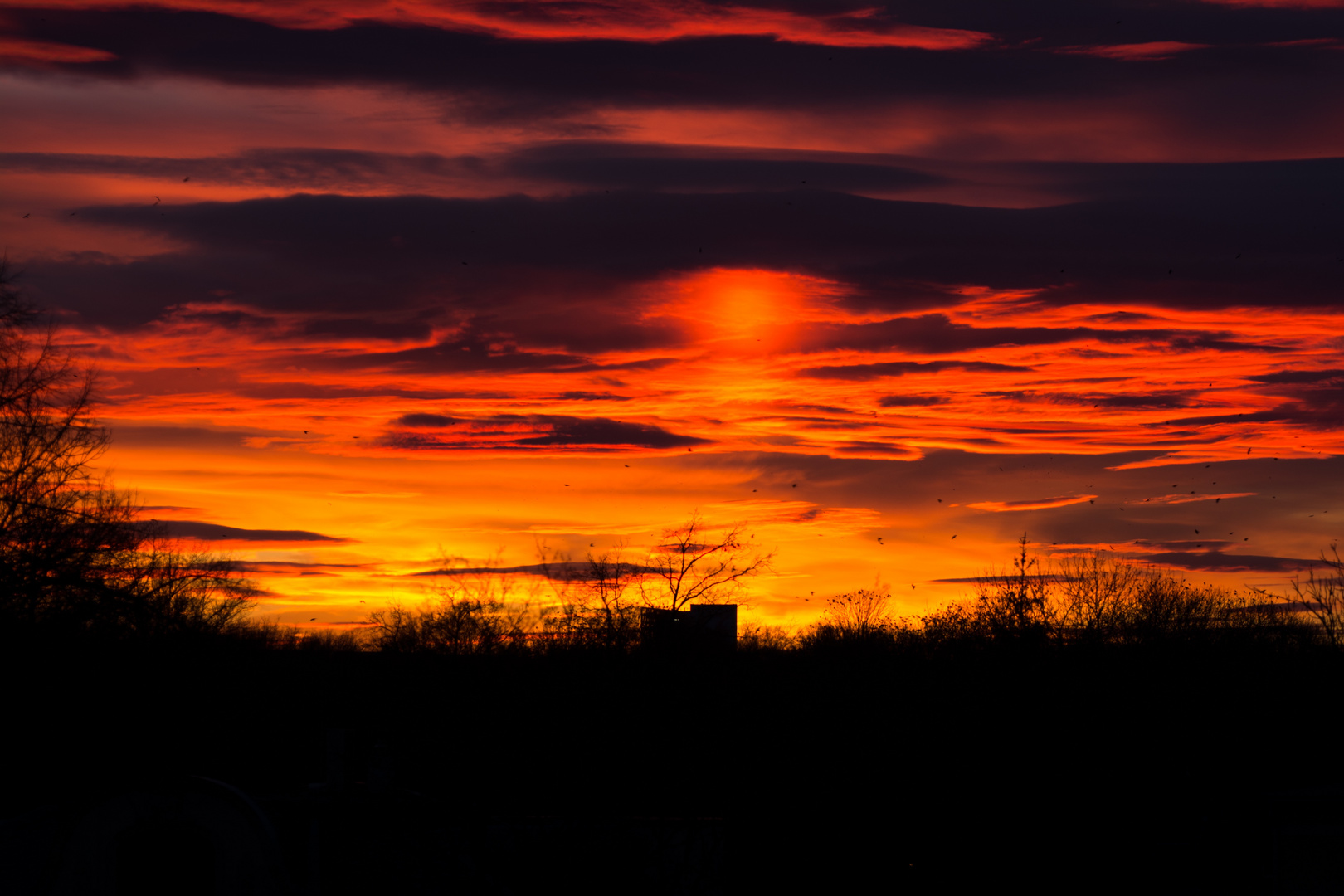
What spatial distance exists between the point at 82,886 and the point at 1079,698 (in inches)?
1497

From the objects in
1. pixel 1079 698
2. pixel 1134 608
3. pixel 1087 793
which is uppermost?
pixel 1134 608

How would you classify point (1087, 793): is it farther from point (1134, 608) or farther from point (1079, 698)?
point (1134, 608)

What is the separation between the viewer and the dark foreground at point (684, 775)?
17156mm

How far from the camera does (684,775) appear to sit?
41.4 metres

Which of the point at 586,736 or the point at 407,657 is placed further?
the point at 407,657

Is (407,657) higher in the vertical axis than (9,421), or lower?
lower

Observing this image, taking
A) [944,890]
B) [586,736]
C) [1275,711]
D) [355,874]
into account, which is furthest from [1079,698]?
[355,874]

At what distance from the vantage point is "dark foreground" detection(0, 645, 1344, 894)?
56.3 ft

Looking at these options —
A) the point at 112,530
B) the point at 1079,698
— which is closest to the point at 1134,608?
the point at 1079,698

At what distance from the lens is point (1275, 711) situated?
49156 millimetres

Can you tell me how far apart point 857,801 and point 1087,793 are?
754cm

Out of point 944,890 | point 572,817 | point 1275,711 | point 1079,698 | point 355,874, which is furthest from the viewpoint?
point 1275,711

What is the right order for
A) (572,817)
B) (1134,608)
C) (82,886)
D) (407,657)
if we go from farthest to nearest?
(1134,608)
(407,657)
(572,817)
(82,886)

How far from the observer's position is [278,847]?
15.8 metres
